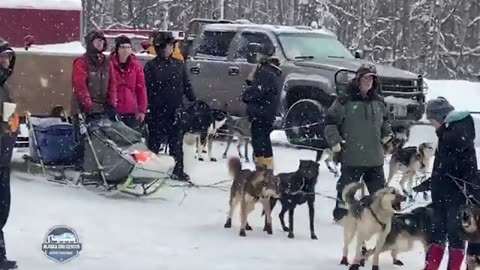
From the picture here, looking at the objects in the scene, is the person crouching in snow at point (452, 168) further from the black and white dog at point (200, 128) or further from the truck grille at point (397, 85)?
the truck grille at point (397, 85)

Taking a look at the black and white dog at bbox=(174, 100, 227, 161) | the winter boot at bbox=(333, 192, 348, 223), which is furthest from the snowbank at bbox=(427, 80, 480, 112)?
the winter boot at bbox=(333, 192, 348, 223)

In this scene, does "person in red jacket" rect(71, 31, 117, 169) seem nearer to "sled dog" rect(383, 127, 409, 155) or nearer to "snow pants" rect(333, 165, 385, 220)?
"snow pants" rect(333, 165, 385, 220)

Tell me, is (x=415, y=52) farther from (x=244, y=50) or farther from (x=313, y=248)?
(x=313, y=248)

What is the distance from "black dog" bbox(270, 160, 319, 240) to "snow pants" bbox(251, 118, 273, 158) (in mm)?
1791

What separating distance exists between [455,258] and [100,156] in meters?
4.32

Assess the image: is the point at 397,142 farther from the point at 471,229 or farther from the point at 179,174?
the point at 471,229

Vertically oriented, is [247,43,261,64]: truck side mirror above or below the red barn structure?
below

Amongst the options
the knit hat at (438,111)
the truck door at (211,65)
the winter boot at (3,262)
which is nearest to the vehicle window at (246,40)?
the truck door at (211,65)

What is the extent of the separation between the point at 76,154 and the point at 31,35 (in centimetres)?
286

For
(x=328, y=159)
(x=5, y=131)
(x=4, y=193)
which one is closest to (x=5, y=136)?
(x=5, y=131)

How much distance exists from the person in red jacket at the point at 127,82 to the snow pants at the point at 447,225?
4353 millimetres

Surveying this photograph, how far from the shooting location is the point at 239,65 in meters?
15.3

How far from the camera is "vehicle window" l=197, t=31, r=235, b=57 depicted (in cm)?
1591

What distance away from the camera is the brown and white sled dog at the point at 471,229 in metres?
6.53
